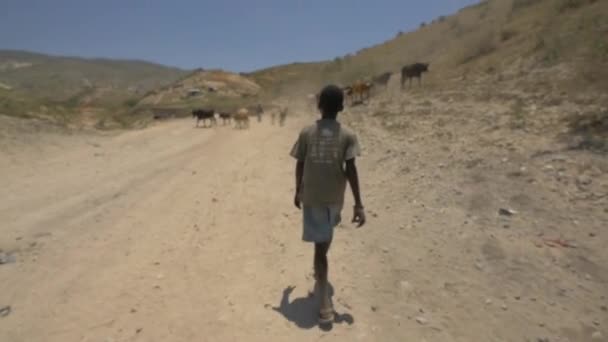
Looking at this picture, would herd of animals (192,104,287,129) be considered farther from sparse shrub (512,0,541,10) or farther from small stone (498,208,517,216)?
sparse shrub (512,0,541,10)

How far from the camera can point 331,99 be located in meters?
3.93

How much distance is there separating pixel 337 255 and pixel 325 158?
203 centimetres

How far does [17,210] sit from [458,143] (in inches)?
337

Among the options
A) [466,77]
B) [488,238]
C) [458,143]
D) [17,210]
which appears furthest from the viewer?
[466,77]

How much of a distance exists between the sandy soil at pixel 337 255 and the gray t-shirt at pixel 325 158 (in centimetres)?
115

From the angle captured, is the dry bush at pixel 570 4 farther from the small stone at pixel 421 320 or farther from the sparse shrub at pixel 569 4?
the small stone at pixel 421 320

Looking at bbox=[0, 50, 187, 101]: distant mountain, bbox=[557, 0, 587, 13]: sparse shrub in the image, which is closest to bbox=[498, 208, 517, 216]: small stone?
bbox=[557, 0, 587, 13]: sparse shrub

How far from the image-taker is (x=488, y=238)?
18.2 ft

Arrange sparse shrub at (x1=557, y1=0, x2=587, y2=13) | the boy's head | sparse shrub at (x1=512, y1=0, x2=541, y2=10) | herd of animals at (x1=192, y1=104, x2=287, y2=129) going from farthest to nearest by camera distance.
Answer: sparse shrub at (x1=512, y1=0, x2=541, y2=10) → herd of animals at (x1=192, y1=104, x2=287, y2=129) → sparse shrub at (x1=557, y1=0, x2=587, y2=13) → the boy's head

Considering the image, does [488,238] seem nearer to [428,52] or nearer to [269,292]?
[269,292]

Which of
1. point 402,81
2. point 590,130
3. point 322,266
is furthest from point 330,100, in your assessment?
point 402,81

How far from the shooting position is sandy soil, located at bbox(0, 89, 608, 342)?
3.99 metres

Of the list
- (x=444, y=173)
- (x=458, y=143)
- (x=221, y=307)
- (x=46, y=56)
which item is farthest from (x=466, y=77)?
(x=46, y=56)

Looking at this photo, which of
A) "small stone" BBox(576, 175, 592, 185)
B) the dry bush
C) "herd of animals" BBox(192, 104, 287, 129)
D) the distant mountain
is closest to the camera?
"small stone" BBox(576, 175, 592, 185)
